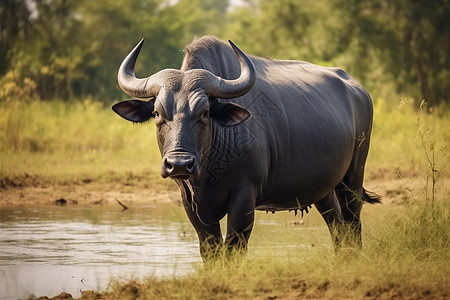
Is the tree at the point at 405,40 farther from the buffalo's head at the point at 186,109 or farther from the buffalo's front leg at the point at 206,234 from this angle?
the buffalo's head at the point at 186,109

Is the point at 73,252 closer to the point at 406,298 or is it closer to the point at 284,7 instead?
the point at 406,298

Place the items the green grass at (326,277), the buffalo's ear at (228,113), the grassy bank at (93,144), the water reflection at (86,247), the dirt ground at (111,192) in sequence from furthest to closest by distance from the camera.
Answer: the grassy bank at (93,144), the dirt ground at (111,192), the water reflection at (86,247), the buffalo's ear at (228,113), the green grass at (326,277)

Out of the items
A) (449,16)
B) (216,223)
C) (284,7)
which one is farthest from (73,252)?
(284,7)

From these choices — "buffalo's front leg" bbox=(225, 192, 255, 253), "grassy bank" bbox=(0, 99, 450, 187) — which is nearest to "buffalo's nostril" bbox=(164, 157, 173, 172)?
"buffalo's front leg" bbox=(225, 192, 255, 253)

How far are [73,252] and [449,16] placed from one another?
1787cm

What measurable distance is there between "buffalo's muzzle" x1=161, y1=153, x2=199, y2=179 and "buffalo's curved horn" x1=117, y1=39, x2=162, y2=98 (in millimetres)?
668

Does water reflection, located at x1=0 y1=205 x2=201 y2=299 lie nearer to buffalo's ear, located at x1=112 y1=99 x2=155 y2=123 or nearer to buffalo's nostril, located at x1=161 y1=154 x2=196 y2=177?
buffalo's nostril, located at x1=161 y1=154 x2=196 y2=177

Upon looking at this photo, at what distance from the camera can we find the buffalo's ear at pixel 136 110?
6152mm

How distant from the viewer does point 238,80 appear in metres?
6.07

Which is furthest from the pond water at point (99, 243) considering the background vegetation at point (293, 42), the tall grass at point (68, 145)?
the background vegetation at point (293, 42)

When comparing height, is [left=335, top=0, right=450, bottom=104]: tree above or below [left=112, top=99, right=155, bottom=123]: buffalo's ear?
above

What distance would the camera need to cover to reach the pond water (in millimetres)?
6597

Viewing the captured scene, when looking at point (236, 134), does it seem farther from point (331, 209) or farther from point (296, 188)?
point (331, 209)

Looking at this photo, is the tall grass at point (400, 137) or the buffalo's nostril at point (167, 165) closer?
the buffalo's nostril at point (167, 165)
